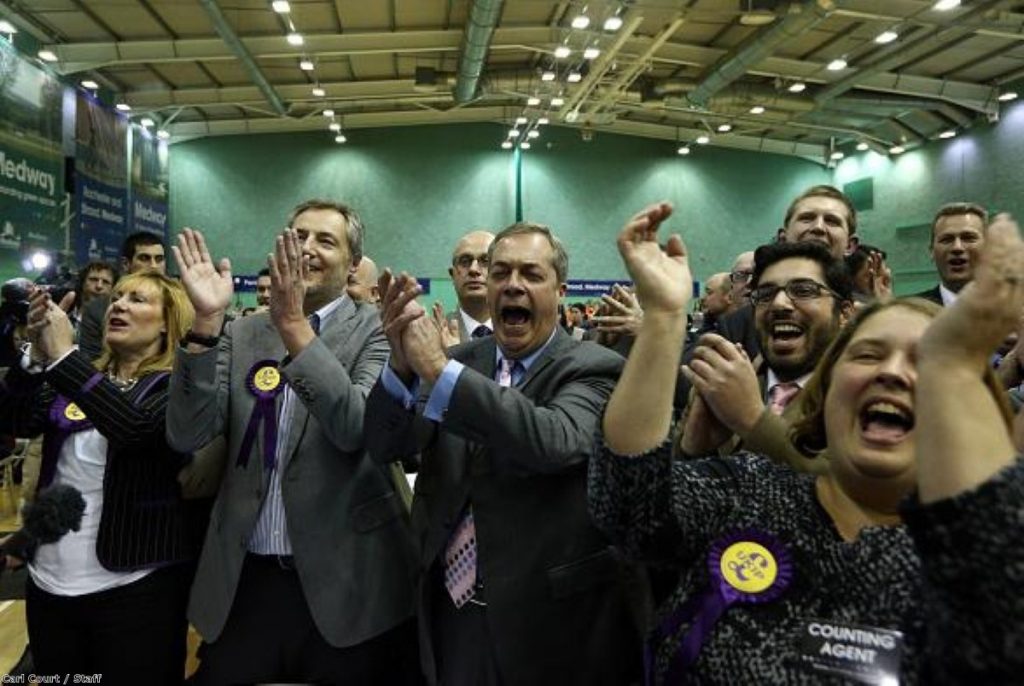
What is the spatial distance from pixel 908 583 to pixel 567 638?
77cm

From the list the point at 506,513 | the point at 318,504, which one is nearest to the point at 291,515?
the point at 318,504

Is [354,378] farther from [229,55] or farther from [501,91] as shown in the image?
[501,91]

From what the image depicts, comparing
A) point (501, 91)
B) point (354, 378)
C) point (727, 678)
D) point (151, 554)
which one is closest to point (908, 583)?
point (727, 678)

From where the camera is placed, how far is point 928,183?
13.7 metres

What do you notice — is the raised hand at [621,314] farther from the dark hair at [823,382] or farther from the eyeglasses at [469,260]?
the eyeglasses at [469,260]

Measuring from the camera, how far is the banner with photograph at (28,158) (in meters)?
8.32

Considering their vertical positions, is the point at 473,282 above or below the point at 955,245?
below

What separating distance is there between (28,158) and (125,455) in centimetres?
831

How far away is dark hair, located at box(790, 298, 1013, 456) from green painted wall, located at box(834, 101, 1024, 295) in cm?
1235

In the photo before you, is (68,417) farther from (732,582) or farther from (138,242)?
(138,242)

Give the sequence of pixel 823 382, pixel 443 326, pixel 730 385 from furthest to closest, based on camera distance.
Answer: pixel 443 326
pixel 730 385
pixel 823 382

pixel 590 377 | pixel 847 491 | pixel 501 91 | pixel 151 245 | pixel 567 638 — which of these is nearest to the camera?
pixel 847 491

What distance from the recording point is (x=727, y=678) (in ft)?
3.64

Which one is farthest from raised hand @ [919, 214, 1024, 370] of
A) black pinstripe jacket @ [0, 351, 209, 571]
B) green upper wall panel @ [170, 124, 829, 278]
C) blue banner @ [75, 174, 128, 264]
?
green upper wall panel @ [170, 124, 829, 278]
